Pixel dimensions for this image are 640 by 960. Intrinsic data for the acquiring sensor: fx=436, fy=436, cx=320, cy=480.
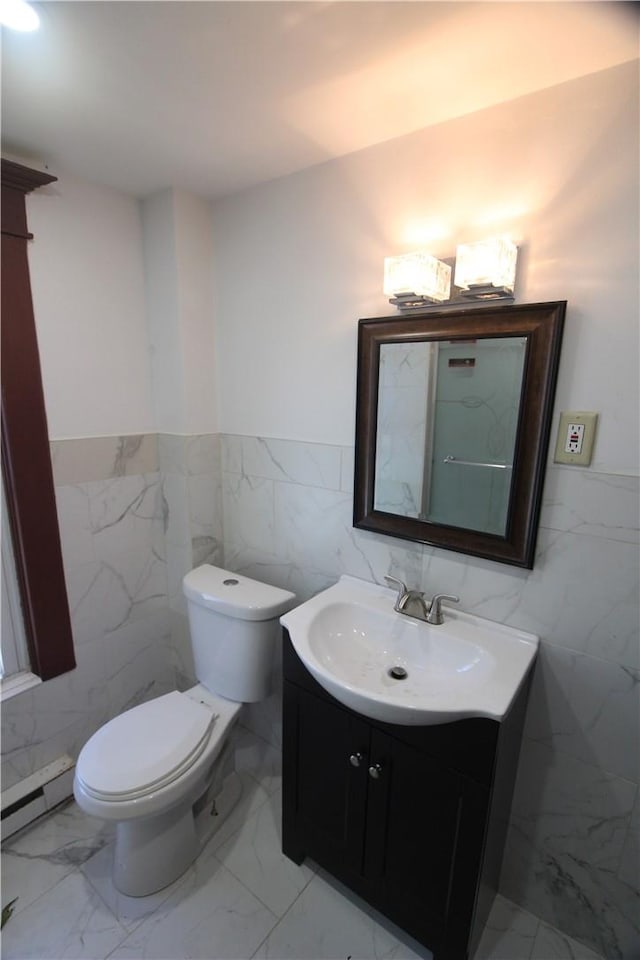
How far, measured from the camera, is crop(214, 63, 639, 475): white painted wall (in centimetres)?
99

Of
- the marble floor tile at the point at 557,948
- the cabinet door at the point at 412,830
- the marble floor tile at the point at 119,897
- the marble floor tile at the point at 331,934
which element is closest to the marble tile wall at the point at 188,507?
the marble floor tile at the point at 119,897

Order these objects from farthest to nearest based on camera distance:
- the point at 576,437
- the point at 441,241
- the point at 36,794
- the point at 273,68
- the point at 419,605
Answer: the point at 36,794
the point at 419,605
the point at 441,241
the point at 576,437
the point at 273,68

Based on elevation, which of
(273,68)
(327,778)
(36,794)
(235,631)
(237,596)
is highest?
(273,68)

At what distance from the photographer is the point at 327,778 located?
130 centimetres

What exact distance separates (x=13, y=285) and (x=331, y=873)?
6.99 feet

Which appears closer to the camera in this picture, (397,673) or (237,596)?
(397,673)

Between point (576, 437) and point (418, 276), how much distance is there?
0.57 meters

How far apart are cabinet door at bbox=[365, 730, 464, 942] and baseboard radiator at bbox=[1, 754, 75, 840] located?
119 cm

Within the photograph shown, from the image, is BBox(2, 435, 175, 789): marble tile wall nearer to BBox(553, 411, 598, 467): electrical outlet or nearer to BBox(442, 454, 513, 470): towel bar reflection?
BBox(442, 454, 513, 470): towel bar reflection

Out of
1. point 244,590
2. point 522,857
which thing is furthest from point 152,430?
point 522,857

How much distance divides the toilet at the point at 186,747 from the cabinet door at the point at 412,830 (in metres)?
0.55

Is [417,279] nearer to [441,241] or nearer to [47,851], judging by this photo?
[441,241]

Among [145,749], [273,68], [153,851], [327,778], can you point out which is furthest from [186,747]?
[273,68]

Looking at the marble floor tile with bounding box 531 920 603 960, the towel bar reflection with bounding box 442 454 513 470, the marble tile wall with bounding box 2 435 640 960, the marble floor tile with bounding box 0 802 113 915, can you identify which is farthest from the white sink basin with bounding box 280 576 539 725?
the marble floor tile with bounding box 0 802 113 915
